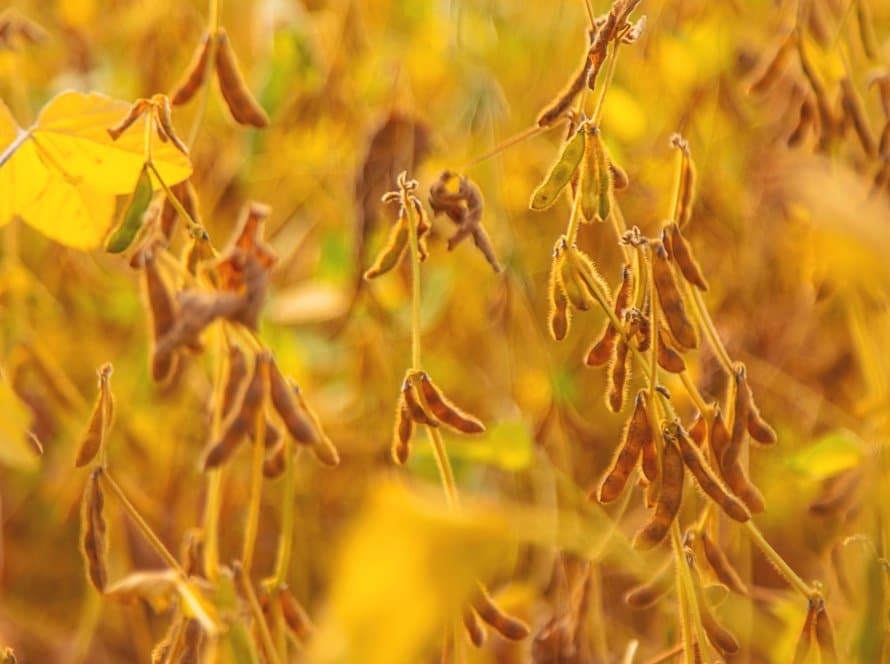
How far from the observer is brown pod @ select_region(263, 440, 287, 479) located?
2.96 ft

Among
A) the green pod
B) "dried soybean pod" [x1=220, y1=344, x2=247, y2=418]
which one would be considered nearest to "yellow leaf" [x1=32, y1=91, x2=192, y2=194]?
the green pod

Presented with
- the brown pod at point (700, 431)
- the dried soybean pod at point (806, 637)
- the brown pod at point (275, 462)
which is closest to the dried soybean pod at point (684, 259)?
the brown pod at point (700, 431)

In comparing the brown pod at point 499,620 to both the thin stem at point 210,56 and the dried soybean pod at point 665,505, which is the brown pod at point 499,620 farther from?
the thin stem at point 210,56

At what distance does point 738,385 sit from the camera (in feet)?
2.64

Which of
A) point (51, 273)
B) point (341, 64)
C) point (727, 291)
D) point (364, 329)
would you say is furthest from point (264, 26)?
point (727, 291)

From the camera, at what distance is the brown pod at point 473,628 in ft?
2.60

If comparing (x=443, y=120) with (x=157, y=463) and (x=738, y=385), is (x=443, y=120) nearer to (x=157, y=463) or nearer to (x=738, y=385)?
(x=157, y=463)

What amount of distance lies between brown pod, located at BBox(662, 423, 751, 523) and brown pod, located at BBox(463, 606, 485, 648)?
0.58 feet

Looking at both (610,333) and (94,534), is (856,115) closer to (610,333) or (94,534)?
(610,333)

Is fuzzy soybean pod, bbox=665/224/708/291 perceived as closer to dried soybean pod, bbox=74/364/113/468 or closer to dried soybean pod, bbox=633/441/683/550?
dried soybean pod, bbox=633/441/683/550

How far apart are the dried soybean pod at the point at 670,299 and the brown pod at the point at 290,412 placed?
0.75ft

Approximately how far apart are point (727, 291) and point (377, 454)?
17.8 inches

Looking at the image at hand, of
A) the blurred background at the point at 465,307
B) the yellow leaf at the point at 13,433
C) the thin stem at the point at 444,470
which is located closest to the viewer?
the yellow leaf at the point at 13,433

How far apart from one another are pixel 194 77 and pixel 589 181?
353mm
